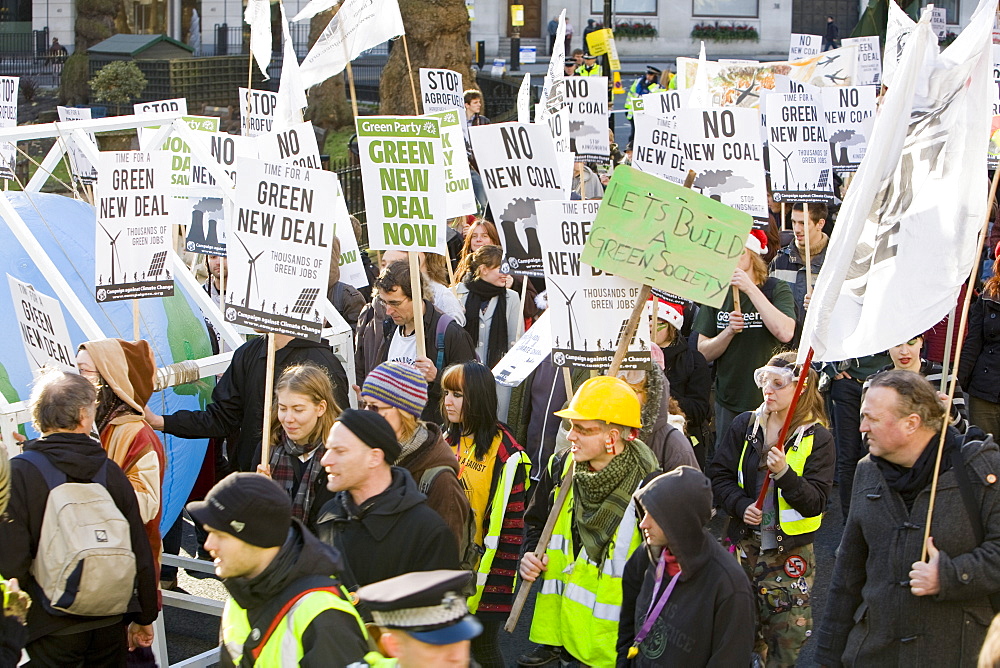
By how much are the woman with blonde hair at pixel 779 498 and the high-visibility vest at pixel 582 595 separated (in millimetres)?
682

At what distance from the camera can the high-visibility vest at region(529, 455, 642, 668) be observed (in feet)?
15.5

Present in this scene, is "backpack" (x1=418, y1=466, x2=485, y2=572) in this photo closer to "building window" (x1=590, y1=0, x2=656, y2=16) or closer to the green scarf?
the green scarf

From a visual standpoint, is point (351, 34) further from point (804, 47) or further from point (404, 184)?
point (804, 47)

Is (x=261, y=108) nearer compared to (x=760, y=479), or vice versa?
(x=760, y=479)

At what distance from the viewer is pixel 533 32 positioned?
40031 mm

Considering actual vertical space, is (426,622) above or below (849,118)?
below

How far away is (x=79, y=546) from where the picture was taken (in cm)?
441

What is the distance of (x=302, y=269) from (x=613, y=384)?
1.71 metres

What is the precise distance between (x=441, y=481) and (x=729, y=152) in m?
4.20

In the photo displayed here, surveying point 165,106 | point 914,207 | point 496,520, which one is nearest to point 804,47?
point 165,106

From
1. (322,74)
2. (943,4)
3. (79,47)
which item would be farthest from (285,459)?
(943,4)

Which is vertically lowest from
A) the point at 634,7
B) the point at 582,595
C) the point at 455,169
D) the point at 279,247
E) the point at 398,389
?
the point at 582,595

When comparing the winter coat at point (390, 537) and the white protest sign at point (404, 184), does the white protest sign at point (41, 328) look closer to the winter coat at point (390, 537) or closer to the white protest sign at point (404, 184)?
the white protest sign at point (404, 184)

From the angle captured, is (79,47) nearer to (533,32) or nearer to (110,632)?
(533,32)
